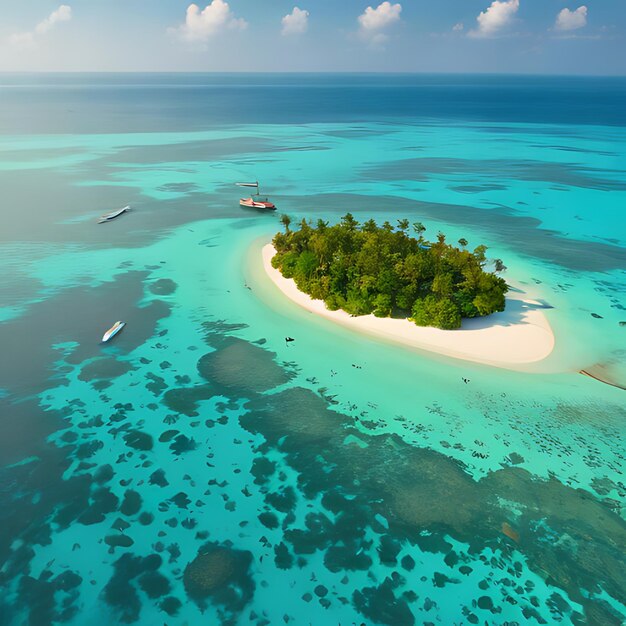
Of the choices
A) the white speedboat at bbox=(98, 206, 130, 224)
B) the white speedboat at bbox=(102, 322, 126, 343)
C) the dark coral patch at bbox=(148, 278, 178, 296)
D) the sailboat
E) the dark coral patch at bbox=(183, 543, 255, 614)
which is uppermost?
the sailboat

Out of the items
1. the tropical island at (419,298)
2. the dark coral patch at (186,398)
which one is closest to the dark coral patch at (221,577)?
the dark coral patch at (186,398)

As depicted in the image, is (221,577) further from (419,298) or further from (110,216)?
(110,216)

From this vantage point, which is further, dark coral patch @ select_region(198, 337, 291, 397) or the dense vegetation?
the dense vegetation

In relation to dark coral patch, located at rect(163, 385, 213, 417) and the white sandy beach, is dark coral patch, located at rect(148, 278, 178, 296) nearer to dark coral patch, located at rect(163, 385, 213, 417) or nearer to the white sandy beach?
the white sandy beach

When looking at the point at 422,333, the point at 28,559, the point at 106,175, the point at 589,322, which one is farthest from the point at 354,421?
the point at 106,175

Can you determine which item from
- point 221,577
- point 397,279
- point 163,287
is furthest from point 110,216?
point 221,577

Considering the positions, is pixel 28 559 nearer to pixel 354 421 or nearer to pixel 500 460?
pixel 354 421

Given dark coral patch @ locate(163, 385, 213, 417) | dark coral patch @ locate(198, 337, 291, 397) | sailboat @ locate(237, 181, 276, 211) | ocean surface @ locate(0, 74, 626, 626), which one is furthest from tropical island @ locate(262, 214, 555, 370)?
sailboat @ locate(237, 181, 276, 211)
